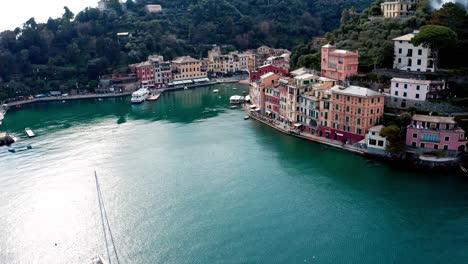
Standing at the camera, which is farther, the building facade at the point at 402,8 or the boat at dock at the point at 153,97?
the boat at dock at the point at 153,97

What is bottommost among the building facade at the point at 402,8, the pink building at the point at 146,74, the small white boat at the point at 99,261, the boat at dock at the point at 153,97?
the small white boat at the point at 99,261

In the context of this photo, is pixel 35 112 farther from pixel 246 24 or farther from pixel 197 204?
pixel 246 24

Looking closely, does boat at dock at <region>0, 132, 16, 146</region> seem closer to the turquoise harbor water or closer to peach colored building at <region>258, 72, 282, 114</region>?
the turquoise harbor water

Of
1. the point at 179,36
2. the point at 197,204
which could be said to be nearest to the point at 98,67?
the point at 179,36

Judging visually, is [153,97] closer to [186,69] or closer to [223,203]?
[186,69]

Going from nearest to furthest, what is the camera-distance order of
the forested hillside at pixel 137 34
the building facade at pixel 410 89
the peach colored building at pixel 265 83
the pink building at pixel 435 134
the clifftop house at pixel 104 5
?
the pink building at pixel 435 134, the building facade at pixel 410 89, the peach colored building at pixel 265 83, the forested hillside at pixel 137 34, the clifftop house at pixel 104 5

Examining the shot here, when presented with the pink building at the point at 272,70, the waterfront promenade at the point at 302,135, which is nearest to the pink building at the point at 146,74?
the pink building at the point at 272,70

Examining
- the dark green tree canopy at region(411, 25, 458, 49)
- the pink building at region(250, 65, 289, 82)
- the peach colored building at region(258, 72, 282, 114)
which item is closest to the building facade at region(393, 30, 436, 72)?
the dark green tree canopy at region(411, 25, 458, 49)

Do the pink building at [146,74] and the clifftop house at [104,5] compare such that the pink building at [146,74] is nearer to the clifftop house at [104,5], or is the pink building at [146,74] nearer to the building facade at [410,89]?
the clifftop house at [104,5]
